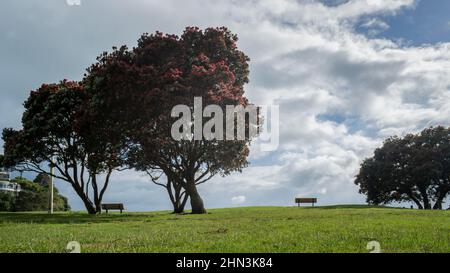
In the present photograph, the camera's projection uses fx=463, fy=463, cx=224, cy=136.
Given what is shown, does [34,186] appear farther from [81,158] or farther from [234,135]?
[234,135]

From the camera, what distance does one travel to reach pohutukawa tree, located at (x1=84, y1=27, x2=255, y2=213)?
Result: 37125 mm

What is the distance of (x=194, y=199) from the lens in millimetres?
43156

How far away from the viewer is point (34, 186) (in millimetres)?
89562

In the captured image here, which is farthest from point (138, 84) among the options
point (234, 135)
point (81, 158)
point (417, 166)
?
point (417, 166)

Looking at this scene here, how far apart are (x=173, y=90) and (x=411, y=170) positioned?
1838 inches

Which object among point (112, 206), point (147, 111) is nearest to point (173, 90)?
point (147, 111)

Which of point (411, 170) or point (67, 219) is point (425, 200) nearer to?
point (411, 170)

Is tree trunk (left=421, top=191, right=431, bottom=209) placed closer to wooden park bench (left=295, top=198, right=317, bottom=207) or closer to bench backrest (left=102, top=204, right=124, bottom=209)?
wooden park bench (left=295, top=198, right=317, bottom=207)

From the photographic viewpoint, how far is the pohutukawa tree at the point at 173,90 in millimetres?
37125

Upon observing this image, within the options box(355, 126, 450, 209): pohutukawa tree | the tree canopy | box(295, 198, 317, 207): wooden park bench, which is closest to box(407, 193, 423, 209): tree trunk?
box(355, 126, 450, 209): pohutukawa tree

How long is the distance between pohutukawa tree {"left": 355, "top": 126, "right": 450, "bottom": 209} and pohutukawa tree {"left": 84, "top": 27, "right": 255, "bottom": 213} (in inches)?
1371

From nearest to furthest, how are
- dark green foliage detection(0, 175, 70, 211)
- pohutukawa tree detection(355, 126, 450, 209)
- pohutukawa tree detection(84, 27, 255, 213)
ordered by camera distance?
1. pohutukawa tree detection(84, 27, 255, 213)
2. pohutukawa tree detection(355, 126, 450, 209)
3. dark green foliage detection(0, 175, 70, 211)

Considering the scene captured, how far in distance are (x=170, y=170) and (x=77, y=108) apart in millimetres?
10843

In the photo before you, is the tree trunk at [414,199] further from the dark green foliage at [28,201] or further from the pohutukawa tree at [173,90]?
the dark green foliage at [28,201]
